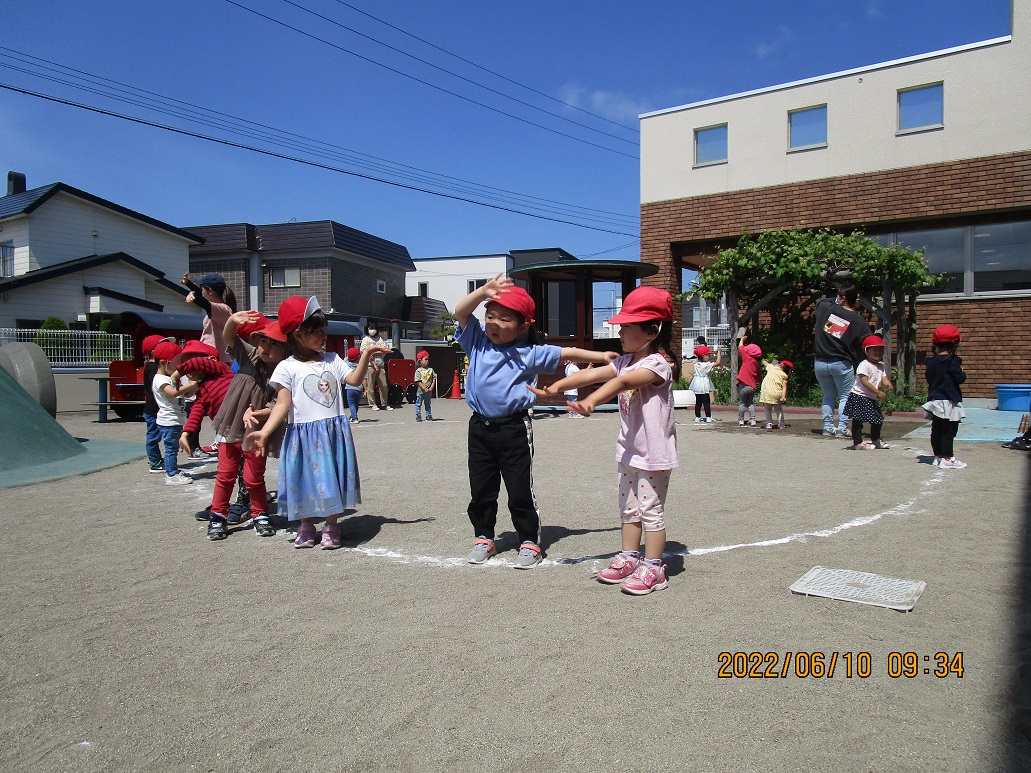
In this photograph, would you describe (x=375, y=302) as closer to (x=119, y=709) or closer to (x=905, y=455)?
(x=905, y=455)

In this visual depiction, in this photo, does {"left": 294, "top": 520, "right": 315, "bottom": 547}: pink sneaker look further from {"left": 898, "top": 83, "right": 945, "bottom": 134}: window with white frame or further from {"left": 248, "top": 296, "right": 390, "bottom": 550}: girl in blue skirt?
{"left": 898, "top": 83, "right": 945, "bottom": 134}: window with white frame

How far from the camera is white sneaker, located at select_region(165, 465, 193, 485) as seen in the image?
7.76 m

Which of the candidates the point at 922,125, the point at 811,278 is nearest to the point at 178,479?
the point at 811,278

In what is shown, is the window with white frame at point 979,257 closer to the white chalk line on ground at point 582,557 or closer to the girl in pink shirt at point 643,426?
the white chalk line on ground at point 582,557

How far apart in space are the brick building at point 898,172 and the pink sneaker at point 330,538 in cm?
1568

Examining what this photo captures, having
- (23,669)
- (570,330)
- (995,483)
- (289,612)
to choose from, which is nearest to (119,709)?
(23,669)

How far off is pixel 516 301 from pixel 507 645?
205cm

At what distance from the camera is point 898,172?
1702 cm

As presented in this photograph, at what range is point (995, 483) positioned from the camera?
6816mm

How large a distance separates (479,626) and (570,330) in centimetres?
1485

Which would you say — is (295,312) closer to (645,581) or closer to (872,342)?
(645,581)

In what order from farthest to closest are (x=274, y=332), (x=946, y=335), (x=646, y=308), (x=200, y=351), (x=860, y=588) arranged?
(x=946, y=335), (x=200, y=351), (x=274, y=332), (x=646, y=308), (x=860, y=588)

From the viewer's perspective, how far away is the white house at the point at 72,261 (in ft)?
79.0

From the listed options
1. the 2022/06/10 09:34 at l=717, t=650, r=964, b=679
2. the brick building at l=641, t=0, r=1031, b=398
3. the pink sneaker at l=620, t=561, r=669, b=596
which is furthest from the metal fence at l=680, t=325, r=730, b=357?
the 2022/06/10 09:34 at l=717, t=650, r=964, b=679
